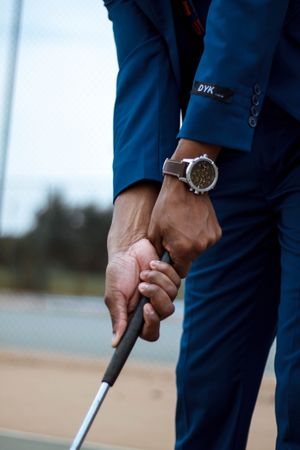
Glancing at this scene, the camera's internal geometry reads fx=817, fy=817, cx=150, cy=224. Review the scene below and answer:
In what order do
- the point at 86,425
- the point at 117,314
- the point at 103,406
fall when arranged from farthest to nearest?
the point at 103,406 → the point at 117,314 → the point at 86,425

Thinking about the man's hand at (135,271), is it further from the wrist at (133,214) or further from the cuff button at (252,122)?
the cuff button at (252,122)

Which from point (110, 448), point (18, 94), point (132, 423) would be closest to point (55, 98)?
point (18, 94)

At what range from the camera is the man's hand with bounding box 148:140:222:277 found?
1534mm

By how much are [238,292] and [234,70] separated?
51cm

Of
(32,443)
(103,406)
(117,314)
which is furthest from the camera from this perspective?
(103,406)

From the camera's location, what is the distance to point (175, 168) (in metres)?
1.56

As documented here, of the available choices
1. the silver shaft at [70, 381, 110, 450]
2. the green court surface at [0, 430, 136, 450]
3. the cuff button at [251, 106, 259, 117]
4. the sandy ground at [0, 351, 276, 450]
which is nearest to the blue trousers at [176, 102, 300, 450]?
the cuff button at [251, 106, 259, 117]

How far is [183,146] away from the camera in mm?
1573

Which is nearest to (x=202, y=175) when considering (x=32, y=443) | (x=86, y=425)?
(x=86, y=425)

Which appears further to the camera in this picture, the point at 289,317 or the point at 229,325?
the point at 229,325

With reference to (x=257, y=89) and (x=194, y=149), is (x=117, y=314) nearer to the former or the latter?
(x=194, y=149)

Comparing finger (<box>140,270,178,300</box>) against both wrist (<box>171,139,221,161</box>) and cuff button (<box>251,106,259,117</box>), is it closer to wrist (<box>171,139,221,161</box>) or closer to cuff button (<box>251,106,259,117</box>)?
wrist (<box>171,139,221,161</box>)

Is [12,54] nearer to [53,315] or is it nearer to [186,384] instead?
[186,384]

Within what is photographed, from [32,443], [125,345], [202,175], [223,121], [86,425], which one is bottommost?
[32,443]
